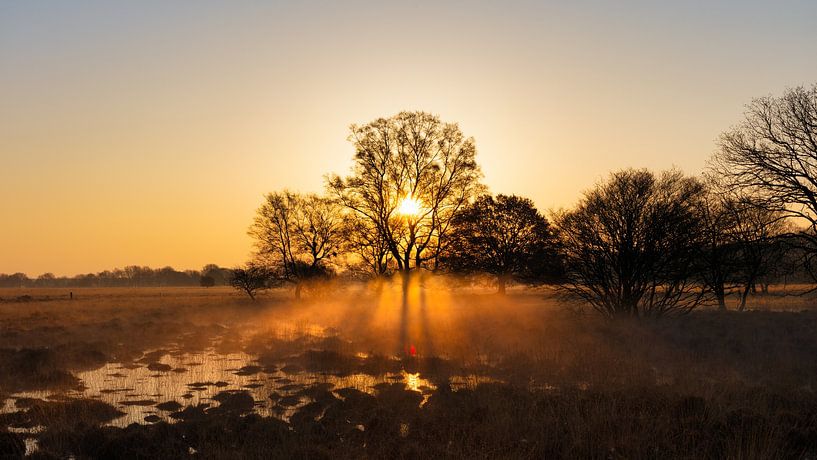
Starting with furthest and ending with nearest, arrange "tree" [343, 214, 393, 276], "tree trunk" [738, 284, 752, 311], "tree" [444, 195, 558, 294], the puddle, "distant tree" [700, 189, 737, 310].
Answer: "tree" [444, 195, 558, 294] → "tree" [343, 214, 393, 276] → "tree trunk" [738, 284, 752, 311] → "distant tree" [700, 189, 737, 310] → the puddle

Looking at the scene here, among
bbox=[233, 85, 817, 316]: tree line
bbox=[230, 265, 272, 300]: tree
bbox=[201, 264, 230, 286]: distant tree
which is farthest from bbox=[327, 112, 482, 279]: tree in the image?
bbox=[201, 264, 230, 286]: distant tree

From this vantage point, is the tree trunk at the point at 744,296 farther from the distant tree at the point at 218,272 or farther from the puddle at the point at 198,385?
the distant tree at the point at 218,272

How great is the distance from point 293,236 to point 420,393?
4127cm

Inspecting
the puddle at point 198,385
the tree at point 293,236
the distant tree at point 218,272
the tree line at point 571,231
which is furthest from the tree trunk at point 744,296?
the distant tree at point 218,272

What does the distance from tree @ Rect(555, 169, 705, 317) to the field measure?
6.10 feet

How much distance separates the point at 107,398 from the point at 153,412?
202cm

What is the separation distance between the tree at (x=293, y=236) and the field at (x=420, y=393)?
27271 mm

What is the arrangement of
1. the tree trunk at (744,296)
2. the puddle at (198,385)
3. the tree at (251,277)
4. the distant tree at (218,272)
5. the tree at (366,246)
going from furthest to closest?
the distant tree at (218,272) < the tree at (251,277) < the tree at (366,246) < the tree trunk at (744,296) < the puddle at (198,385)

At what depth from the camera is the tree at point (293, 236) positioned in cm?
5125

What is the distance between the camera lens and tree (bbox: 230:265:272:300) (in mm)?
51094

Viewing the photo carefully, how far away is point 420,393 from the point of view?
12.1m

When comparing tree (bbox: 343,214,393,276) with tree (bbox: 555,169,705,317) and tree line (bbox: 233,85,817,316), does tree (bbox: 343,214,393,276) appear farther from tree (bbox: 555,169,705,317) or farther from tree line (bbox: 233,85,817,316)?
tree (bbox: 555,169,705,317)

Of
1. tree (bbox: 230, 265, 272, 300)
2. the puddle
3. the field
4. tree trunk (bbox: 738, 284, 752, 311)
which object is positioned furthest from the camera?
tree (bbox: 230, 265, 272, 300)

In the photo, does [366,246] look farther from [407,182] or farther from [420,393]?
[420,393]
